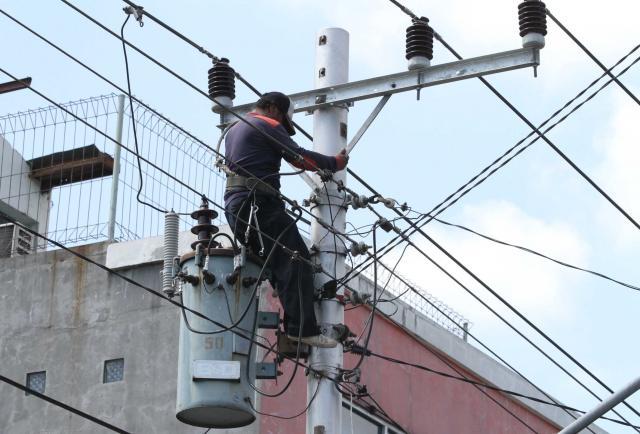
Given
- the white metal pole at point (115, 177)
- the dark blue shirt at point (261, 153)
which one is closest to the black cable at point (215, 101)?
the dark blue shirt at point (261, 153)

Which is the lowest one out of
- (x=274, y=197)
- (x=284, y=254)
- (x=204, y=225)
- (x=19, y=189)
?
(x=284, y=254)

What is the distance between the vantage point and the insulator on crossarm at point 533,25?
491 inches

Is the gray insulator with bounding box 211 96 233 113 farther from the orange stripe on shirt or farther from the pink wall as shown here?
the pink wall

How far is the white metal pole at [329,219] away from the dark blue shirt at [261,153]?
0.33m

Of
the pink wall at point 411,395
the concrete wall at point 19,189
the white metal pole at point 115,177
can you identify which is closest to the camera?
the pink wall at point 411,395

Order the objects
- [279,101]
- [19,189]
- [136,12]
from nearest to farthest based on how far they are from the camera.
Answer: [136,12]
[279,101]
[19,189]

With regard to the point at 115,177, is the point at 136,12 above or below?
below

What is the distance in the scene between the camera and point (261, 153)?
1281 cm

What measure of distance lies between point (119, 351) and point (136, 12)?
7317 millimetres

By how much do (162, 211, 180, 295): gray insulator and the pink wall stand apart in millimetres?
4917

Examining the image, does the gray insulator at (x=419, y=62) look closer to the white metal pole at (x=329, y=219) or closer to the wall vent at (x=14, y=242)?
the white metal pole at (x=329, y=219)

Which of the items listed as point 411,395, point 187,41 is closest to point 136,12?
point 187,41

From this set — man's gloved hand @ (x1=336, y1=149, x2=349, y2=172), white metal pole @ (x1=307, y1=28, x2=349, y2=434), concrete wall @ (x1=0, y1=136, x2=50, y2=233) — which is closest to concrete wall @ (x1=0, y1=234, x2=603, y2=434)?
concrete wall @ (x1=0, y1=136, x2=50, y2=233)

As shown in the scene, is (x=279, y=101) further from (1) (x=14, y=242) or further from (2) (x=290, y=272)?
(1) (x=14, y=242)
